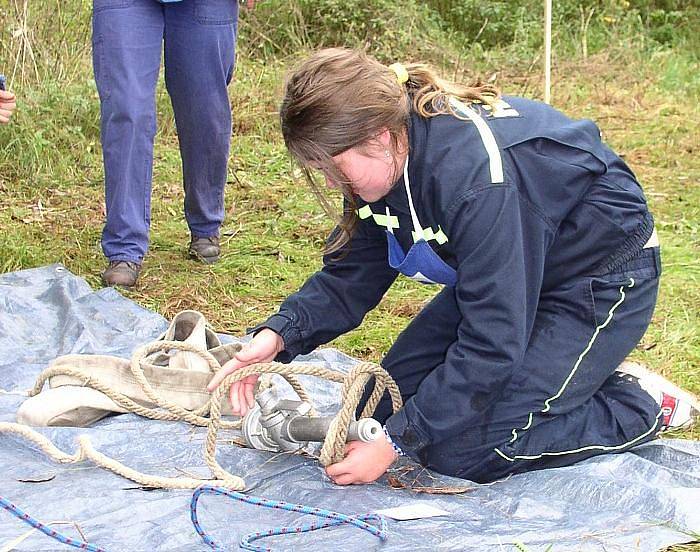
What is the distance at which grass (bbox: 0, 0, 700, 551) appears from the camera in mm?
3523

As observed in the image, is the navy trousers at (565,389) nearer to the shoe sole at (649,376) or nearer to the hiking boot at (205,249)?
the shoe sole at (649,376)

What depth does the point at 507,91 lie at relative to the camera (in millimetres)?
6809

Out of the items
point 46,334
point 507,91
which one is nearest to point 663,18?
point 507,91

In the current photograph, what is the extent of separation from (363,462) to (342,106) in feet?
2.23

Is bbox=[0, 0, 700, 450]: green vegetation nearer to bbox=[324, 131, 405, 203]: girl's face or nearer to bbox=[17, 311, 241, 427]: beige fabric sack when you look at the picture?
bbox=[17, 311, 241, 427]: beige fabric sack

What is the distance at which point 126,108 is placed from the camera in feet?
11.7

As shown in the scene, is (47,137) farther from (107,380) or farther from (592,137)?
(592,137)

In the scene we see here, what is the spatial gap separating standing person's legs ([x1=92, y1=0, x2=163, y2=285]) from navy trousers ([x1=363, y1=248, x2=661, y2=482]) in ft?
5.74

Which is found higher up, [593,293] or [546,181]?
[546,181]

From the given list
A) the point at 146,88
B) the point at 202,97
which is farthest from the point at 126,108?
the point at 202,97

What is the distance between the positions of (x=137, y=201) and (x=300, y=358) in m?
1.07

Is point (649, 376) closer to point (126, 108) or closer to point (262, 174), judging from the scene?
point (126, 108)

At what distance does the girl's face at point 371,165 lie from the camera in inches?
78.8

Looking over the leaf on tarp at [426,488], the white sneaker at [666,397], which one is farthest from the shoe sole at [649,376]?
the leaf on tarp at [426,488]
